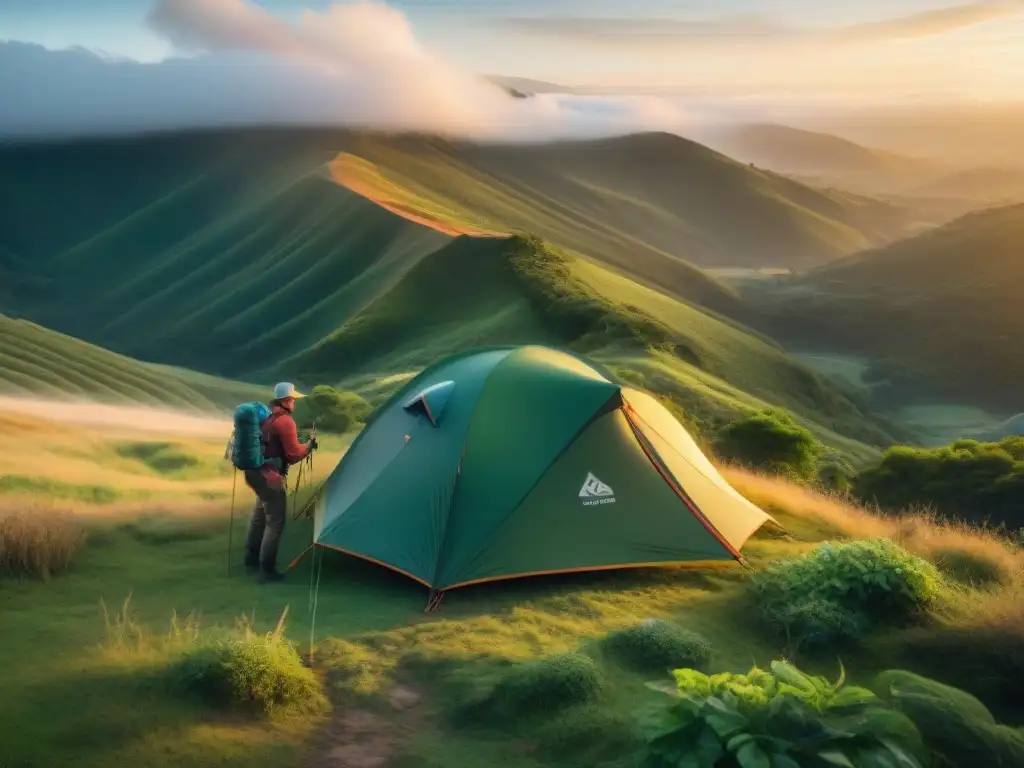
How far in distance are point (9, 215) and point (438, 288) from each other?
125386 millimetres

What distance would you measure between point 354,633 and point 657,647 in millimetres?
3161

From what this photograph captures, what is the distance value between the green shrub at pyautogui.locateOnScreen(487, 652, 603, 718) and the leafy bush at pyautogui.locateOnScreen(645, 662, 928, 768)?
1.93m

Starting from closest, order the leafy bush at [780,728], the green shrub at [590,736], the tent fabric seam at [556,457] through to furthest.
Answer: the leafy bush at [780,728]
the green shrub at [590,736]
the tent fabric seam at [556,457]

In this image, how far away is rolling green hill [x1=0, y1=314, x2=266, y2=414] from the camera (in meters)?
35.5

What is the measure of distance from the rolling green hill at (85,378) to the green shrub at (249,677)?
2746 centimetres

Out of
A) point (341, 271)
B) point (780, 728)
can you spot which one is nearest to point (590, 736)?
point (780, 728)

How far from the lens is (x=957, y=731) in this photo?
6.58 m

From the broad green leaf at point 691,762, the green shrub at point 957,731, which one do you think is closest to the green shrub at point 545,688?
the broad green leaf at point 691,762

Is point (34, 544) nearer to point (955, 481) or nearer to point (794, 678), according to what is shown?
point (794, 678)

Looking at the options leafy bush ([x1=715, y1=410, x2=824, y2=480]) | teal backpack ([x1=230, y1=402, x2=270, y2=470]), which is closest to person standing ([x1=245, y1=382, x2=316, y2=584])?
teal backpack ([x1=230, y1=402, x2=270, y2=470])

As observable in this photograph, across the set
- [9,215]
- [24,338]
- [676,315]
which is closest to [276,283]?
[676,315]

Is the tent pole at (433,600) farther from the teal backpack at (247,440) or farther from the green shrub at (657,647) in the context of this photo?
the teal backpack at (247,440)

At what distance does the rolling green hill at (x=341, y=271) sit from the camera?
69125mm

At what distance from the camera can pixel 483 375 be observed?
13.2 meters
